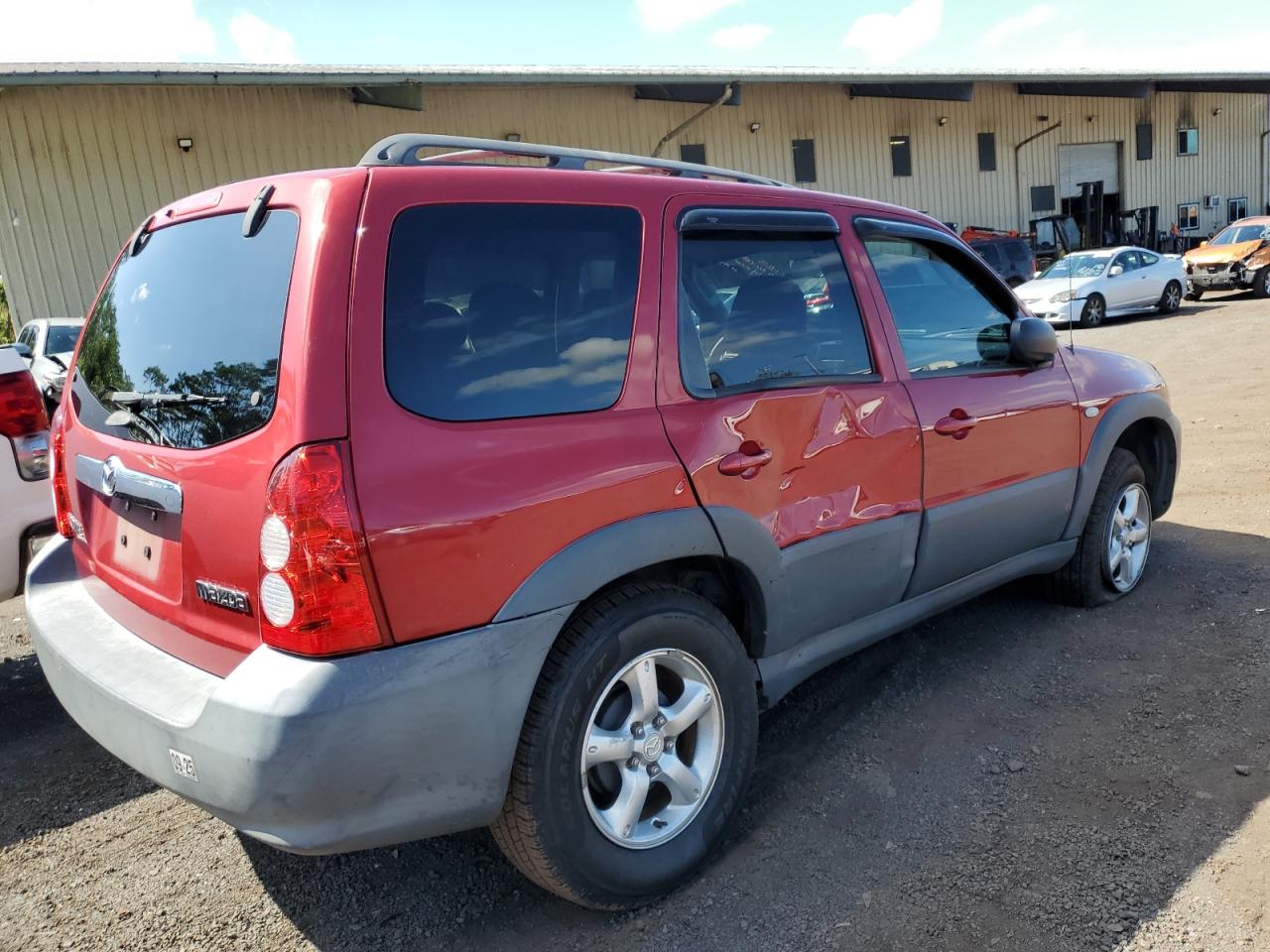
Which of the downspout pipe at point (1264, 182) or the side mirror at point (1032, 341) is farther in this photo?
the downspout pipe at point (1264, 182)

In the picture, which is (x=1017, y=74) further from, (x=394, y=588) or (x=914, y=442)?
(x=394, y=588)

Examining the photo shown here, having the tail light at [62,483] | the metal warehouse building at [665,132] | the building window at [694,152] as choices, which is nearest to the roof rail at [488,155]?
the tail light at [62,483]

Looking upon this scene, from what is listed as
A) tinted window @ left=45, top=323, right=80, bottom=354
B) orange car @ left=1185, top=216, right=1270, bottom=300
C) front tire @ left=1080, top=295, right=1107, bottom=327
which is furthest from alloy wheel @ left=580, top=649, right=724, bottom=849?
orange car @ left=1185, top=216, right=1270, bottom=300

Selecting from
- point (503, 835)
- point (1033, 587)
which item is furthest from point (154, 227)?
point (1033, 587)

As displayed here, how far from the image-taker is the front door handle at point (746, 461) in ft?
8.59

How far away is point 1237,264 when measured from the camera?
19750 mm

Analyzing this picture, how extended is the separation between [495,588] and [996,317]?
8.39 ft

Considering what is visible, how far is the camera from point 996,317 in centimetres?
382

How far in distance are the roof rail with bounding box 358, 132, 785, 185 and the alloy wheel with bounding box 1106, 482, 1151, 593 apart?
244 centimetres

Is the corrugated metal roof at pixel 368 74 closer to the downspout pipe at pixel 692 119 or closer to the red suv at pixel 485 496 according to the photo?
the downspout pipe at pixel 692 119

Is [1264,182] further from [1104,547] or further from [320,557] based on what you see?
[320,557]

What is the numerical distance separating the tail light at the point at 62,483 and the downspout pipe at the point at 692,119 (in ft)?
59.6

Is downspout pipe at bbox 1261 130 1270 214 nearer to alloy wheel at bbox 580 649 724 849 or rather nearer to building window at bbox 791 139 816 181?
building window at bbox 791 139 816 181

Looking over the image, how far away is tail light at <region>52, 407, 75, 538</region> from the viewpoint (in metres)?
2.94
